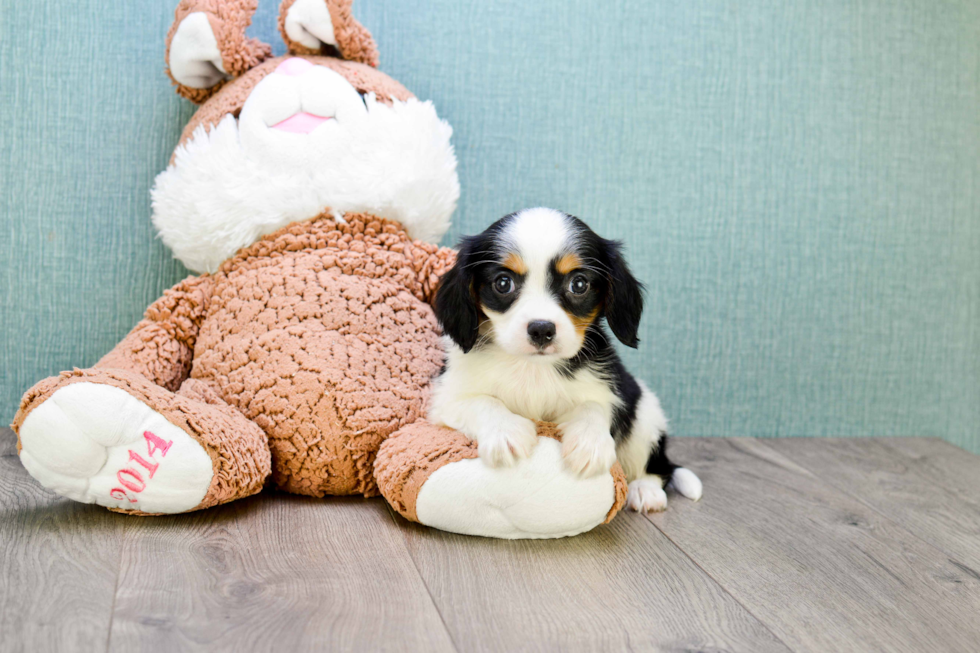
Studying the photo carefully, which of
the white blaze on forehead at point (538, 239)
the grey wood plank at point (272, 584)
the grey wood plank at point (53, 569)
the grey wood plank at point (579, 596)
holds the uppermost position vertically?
the white blaze on forehead at point (538, 239)

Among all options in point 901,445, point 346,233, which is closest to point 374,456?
point 346,233

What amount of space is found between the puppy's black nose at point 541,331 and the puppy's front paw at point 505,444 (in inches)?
6.7

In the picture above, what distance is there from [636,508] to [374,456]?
1.84 feet

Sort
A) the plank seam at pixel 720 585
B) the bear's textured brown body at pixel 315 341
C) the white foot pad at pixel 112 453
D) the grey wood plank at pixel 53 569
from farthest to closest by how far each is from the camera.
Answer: the bear's textured brown body at pixel 315 341 → the white foot pad at pixel 112 453 → the plank seam at pixel 720 585 → the grey wood plank at pixel 53 569

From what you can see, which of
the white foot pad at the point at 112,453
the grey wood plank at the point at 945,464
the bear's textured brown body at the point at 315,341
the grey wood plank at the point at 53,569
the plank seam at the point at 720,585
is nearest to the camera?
the grey wood plank at the point at 53,569

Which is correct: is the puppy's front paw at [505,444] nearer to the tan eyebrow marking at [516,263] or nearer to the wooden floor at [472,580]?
the wooden floor at [472,580]

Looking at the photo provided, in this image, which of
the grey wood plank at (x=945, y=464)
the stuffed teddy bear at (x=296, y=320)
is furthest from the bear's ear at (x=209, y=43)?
the grey wood plank at (x=945, y=464)

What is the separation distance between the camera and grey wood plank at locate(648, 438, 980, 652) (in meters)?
1.20

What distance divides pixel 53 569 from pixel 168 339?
23.1 inches

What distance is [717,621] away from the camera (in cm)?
120

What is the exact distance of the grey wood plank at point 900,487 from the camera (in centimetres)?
163

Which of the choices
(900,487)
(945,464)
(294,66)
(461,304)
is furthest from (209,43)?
(945,464)

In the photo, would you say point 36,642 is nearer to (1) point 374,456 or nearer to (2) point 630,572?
(1) point 374,456

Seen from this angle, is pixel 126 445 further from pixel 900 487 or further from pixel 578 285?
pixel 900 487
